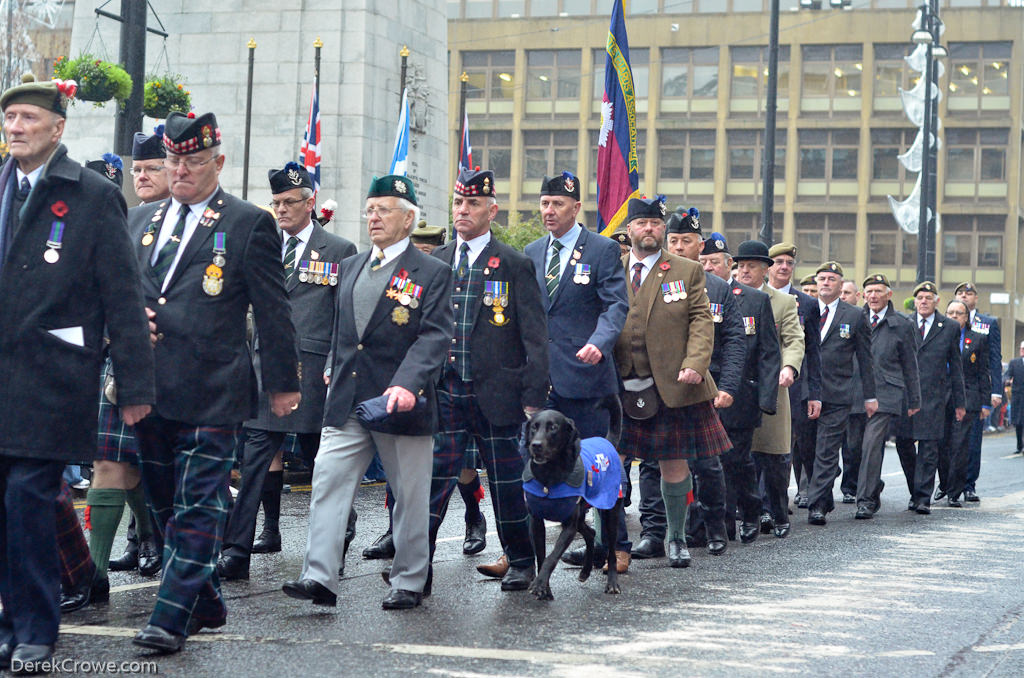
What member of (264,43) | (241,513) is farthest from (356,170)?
(241,513)

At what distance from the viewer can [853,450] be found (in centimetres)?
1404

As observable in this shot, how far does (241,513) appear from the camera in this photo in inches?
307

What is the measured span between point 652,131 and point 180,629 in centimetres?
5987

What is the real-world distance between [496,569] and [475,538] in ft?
4.33

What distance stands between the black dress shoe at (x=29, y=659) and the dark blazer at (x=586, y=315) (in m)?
3.65

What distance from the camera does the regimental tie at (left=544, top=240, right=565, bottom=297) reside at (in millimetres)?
8570

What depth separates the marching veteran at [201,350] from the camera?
596 centimetres

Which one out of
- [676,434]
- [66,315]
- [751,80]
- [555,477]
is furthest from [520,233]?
[66,315]

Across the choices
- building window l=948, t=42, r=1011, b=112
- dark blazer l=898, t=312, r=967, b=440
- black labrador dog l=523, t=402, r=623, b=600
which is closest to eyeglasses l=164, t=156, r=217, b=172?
black labrador dog l=523, t=402, r=623, b=600

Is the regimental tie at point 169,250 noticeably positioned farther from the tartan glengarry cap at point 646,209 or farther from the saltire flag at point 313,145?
the saltire flag at point 313,145

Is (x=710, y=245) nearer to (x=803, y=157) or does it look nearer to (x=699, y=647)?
(x=699, y=647)

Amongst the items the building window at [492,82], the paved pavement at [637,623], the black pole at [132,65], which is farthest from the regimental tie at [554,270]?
the building window at [492,82]

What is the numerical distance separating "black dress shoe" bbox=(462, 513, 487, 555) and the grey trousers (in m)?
2.19

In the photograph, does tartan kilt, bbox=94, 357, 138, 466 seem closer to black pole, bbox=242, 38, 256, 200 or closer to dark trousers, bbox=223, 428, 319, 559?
dark trousers, bbox=223, 428, 319, 559
